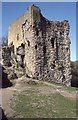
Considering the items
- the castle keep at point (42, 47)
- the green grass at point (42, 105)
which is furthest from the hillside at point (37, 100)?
the castle keep at point (42, 47)

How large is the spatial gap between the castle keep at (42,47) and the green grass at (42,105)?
20.0 ft

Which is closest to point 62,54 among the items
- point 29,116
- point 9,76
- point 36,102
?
point 9,76

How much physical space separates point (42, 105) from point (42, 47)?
1032 centimetres

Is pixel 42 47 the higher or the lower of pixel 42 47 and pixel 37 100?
the higher

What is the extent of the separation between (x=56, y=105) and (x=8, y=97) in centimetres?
342

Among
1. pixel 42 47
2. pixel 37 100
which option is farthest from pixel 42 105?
pixel 42 47

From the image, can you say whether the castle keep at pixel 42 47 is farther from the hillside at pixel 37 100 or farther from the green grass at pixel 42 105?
the green grass at pixel 42 105

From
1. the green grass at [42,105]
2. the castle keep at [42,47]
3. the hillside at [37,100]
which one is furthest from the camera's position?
the castle keep at [42,47]

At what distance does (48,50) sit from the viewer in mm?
28406

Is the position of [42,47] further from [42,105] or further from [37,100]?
[42,105]

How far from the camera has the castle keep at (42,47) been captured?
2783 cm

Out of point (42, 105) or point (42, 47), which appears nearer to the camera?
point (42, 105)

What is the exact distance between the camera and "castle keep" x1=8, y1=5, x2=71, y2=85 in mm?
27828

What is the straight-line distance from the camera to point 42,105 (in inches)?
736
